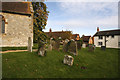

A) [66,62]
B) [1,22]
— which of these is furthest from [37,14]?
[66,62]

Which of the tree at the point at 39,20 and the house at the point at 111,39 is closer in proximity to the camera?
the tree at the point at 39,20

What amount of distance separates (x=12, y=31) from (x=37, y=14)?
893 centimetres

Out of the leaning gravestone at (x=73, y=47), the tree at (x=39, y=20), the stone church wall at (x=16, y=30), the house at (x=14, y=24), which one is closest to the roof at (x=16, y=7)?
A: the house at (x=14, y=24)

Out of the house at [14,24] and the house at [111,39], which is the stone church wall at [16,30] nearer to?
the house at [14,24]

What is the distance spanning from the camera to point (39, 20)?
68.1 ft

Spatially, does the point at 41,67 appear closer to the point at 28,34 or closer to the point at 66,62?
the point at 66,62

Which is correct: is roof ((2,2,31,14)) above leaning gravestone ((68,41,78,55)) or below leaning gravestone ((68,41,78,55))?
above

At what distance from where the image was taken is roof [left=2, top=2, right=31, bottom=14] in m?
14.2

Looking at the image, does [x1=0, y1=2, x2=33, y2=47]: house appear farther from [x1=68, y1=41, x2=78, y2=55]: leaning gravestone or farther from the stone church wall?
[x1=68, y1=41, x2=78, y2=55]: leaning gravestone

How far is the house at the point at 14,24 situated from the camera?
45.0 ft

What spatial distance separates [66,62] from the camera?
713 centimetres

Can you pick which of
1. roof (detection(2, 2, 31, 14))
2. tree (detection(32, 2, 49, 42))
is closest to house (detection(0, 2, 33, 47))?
roof (detection(2, 2, 31, 14))

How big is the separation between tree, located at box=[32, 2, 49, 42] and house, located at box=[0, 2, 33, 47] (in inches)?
157

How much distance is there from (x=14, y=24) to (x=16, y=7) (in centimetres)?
370
